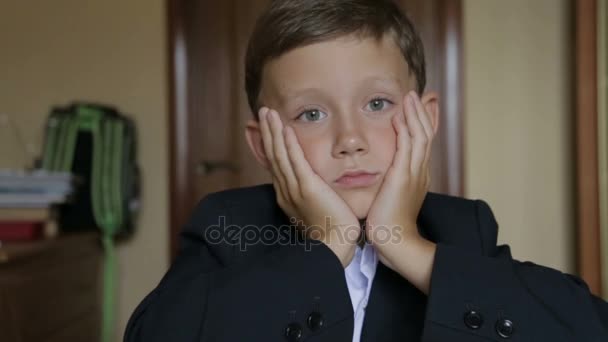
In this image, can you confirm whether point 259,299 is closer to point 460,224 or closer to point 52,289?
point 460,224

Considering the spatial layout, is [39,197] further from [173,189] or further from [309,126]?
[309,126]

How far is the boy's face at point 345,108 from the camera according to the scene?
2.88 ft

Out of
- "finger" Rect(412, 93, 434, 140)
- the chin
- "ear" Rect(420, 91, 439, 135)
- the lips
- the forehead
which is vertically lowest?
the chin

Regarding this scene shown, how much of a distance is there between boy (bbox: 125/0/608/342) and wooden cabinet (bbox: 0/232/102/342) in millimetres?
857

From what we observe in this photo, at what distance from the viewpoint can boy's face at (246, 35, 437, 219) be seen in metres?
0.88

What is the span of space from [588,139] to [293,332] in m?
1.68

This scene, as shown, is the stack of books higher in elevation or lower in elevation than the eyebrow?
lower

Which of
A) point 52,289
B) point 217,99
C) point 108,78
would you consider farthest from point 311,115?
point 108,78

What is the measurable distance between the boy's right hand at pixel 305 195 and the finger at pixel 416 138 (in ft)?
0.39

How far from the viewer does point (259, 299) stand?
0.79 m

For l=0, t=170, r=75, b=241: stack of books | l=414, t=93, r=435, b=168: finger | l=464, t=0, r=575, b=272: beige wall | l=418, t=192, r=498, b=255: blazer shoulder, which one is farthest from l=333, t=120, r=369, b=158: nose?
l=464, t=0, r=575, b=272: beige wall

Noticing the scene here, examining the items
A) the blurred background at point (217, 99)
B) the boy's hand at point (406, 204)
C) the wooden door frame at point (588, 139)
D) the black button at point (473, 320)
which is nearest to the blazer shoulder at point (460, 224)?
the boy's hand at point (406, 204)

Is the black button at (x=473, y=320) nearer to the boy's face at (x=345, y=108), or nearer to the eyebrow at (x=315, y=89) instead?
the boy's face at (x=345, y=108)

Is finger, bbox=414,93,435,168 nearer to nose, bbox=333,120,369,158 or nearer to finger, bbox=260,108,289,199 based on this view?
nose, bbox=333,120,369,158
